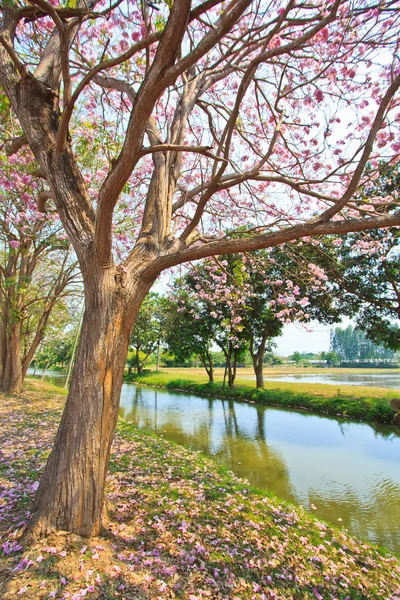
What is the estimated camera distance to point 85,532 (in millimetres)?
2871

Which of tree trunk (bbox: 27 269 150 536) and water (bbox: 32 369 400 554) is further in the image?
water (bbox: 32 369 400 554)

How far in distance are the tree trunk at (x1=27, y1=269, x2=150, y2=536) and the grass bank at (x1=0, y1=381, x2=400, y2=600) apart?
21 cm

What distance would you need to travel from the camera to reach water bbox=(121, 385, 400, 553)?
5.75 meters

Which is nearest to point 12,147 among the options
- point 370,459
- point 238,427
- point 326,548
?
point 326,548

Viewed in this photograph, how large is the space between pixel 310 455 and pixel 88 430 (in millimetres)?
7724

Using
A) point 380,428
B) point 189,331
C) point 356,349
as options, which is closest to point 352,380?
point 189,331

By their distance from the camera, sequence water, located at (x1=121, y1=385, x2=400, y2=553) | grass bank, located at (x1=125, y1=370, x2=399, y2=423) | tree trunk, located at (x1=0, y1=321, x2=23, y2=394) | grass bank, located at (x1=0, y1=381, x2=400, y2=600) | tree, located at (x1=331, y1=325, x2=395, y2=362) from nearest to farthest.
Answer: grass bank, located at (x1=0, y1=381, x2=400, y2=600)
water, located at (x1=121, y1=385, x2=400, y2=553)
tree trunk, located at (x1=0, y1=321, x2=23, y2=394)
grass bank, located at (x1=125, y1=370, x2=399, y2=423)
tree, located at (x1=331, y1=325, x2=395, y2=362)

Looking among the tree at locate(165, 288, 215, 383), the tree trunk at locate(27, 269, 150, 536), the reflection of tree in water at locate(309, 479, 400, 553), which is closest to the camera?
the tree trunk at locate(27, 269, 150, 536)

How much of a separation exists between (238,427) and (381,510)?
659cm

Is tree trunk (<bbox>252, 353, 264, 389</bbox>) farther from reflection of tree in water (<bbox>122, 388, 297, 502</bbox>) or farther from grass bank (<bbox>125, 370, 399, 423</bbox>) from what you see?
reflection of tree in water (<bbox>122, 388, 297, 502</bbox>)

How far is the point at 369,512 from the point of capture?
18.7 feet

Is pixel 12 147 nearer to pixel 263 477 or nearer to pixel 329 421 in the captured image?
pixel 263 477

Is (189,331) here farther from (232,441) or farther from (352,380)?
(352,380)

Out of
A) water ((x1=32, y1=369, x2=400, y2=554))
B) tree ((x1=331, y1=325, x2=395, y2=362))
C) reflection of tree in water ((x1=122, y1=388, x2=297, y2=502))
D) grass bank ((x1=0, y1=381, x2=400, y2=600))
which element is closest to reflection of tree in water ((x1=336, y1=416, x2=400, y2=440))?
water ((x1=32, y1=369, x2=400, y2=554))
